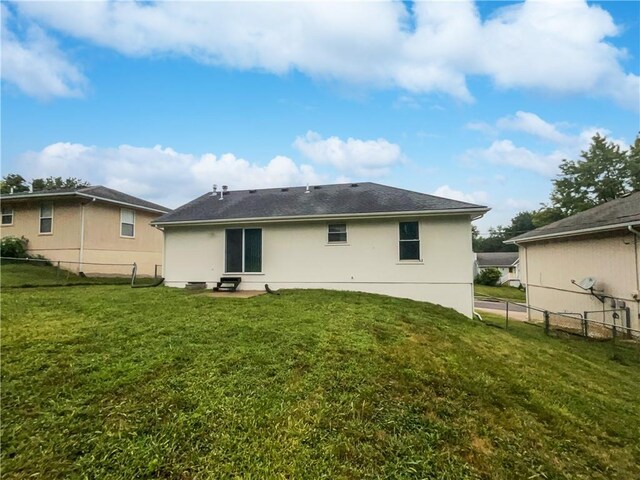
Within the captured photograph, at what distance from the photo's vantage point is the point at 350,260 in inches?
439

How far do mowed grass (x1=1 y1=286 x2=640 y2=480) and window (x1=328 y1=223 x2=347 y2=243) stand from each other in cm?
501

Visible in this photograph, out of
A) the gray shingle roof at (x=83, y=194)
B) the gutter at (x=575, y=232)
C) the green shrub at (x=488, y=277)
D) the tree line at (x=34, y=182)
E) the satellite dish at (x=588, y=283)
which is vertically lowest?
the green shrub at (x=488, y=277)

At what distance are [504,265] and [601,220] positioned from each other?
35.5m

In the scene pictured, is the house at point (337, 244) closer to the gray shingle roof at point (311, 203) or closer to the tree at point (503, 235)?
the gray shingle roof at point (311, 203)

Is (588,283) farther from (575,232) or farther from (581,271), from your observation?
(575,232)

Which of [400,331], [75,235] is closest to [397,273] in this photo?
[400,331]

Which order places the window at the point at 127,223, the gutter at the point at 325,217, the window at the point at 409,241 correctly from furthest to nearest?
the window at the point at 127,223 → the window at the point at 409,241 → the gutter at the point at 325,217

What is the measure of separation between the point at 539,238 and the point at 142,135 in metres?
18.8

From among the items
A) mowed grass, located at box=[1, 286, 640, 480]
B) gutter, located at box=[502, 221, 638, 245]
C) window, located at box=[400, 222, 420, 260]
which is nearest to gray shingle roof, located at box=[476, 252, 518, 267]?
gutter, located at box=[502, 221, 638, 245]

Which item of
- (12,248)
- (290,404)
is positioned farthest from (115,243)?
(290,404)

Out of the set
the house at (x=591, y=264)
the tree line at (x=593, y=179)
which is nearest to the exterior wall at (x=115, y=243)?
the house at (x=591, y=264)

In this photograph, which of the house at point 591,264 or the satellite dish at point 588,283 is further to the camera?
the satellite dish at point 588,283

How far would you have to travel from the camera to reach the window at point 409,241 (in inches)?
422

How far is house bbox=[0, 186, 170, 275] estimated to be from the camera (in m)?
14.0
